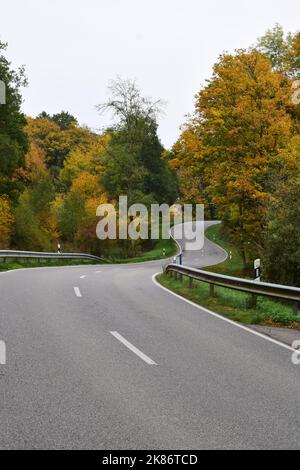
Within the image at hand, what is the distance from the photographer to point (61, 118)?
340 ft

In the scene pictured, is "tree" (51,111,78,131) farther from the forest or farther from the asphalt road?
the asphalt road

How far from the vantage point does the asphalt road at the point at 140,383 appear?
4.35m

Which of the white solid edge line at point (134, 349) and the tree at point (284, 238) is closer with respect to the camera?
the white solid edge line at point (134, 349)

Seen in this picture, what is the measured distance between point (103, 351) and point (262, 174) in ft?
64.5

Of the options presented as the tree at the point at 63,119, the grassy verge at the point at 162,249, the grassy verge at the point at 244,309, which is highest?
the tree at the point at 63,119

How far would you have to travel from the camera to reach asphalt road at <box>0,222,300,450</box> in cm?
435

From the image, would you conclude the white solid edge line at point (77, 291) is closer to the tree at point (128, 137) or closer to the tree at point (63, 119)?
the tree at point (128, 137)

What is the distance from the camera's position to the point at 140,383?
592 cm

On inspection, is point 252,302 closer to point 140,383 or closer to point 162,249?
point 140,383

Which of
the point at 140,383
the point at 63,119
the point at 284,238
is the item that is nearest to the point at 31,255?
the point at 284,238

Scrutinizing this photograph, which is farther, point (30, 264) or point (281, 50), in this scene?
point (281, 50)

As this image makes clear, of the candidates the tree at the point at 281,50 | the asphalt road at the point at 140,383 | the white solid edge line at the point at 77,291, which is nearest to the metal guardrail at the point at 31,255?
the white solid edge line at the point at 77,291

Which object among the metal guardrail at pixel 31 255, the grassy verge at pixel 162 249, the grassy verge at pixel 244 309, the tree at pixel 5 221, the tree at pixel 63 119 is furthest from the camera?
the tree at pixel 63 119

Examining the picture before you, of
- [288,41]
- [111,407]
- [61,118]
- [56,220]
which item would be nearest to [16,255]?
[111,407]
